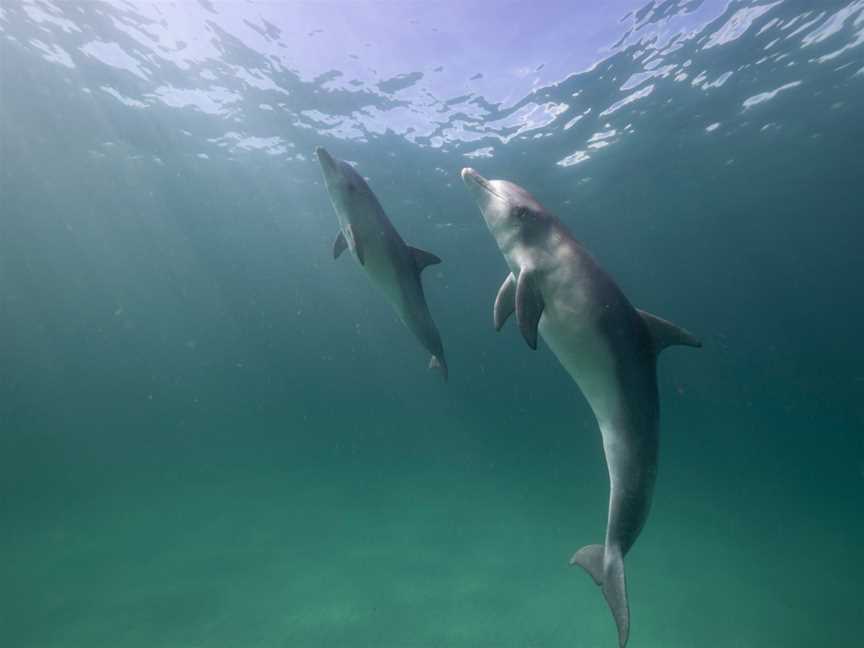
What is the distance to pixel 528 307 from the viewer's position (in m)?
3.93

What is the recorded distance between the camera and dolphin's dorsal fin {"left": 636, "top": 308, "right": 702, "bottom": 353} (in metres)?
4.11

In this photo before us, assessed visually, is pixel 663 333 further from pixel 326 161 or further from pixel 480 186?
pixel 326 161

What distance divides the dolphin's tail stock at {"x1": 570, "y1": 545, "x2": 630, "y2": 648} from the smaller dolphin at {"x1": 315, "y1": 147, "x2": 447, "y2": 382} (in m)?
2.17

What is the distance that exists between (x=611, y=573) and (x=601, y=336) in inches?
73.4

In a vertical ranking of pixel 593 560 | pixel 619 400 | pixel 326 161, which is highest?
pixel 326 161

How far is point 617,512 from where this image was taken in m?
4.16

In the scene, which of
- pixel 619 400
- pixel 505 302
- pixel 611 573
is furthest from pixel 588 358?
pixel 611 573

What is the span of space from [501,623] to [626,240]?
99.6 feet

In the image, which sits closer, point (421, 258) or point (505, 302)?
point (505, 302)

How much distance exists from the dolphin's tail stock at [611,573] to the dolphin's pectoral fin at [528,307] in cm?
183

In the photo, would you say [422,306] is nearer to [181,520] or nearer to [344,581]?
[344,581]

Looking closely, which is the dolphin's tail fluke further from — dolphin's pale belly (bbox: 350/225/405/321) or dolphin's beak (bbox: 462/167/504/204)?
dolphin's beak (bbox: 462/167/504/204)

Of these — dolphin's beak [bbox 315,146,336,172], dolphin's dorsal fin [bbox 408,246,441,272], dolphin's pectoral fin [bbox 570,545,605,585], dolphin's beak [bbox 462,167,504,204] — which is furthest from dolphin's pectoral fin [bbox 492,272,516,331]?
dolphin's pectoral fin [bbox 570,545,605,585]

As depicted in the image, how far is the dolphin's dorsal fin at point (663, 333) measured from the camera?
4.11 metres
